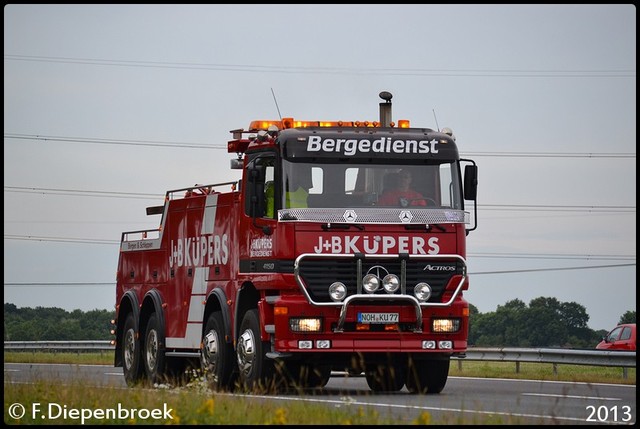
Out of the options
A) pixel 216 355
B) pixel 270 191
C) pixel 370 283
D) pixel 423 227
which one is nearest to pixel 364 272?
pixel 370 283

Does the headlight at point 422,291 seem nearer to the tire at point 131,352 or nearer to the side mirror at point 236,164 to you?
the side mirror at point 236,164

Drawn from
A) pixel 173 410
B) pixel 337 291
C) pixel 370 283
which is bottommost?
pixel 173 410

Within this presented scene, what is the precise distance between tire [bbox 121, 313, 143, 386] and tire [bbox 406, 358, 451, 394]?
5.20 m

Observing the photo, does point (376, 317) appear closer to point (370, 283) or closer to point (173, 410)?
point (370, 283)

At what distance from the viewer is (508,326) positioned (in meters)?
62.4

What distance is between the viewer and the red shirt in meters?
20.4

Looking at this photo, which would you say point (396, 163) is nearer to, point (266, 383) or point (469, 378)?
point (266, 383)

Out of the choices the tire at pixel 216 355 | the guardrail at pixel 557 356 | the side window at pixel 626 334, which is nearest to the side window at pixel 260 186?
the tire at pixel 216 355

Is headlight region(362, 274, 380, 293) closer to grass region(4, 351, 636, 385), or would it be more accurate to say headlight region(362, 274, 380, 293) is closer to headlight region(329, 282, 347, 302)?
headlight region(329, 282, 347, 302)

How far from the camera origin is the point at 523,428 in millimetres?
13352

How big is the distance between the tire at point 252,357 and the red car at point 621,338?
21.8m

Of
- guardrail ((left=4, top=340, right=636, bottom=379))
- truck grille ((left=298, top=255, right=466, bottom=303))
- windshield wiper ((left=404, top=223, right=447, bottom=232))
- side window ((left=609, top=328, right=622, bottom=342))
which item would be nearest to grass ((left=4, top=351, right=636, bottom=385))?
guardrail ((left=4, top=340, right=636, bottom=379))

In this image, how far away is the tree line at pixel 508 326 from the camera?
203 feet

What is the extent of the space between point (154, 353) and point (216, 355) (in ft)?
9.46
